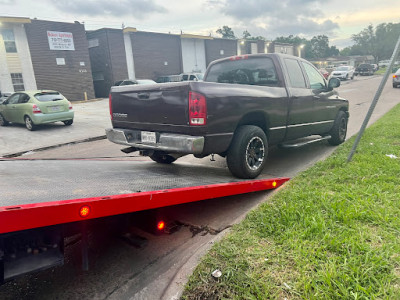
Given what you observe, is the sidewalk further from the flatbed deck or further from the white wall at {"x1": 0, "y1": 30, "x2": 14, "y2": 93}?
the white wall at {"x1": 0, "y1": 30, "x2": 14, "y2": 93}

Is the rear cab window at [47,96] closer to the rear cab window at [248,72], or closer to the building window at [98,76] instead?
the rear cab window at [248,72]

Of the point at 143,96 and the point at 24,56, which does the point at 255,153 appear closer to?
the point at 143,96

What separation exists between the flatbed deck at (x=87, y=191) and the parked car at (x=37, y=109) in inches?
306

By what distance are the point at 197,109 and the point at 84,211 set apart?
5.78 ft

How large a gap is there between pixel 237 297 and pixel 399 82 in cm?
2409

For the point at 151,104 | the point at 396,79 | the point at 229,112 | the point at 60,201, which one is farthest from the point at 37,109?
the point at 396,79

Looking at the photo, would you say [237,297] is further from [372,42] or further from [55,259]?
[372,42]

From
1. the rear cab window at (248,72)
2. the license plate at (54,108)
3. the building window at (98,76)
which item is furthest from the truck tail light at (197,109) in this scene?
the building window at (98,76)

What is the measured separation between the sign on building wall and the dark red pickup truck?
24.1m

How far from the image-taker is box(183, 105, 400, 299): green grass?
6.95ft

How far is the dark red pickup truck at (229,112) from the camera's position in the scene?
3.50 meters

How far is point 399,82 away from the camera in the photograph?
69.5ft

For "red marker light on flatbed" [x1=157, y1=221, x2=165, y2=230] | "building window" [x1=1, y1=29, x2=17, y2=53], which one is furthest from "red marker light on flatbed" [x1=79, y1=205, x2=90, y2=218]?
"building window" [x1=1, y1=29, x2=17, y2=53]

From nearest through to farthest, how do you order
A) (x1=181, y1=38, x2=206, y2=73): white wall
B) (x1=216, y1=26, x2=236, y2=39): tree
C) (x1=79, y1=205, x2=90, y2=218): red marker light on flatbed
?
(x1=79, y1=205, x2=90, y2=218): red marker light on flatbed < (x1=181, y1=38, x2=206, y2=73): white wall < (x1=216, y1=26, x2=236, y2=39): tree
